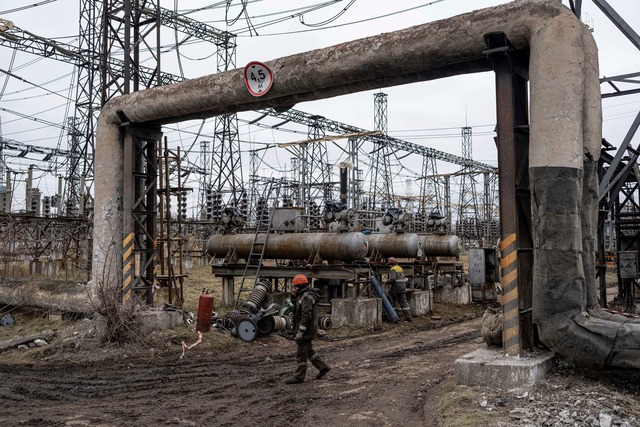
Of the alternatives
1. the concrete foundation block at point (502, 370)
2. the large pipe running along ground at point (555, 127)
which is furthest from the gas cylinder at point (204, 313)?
the concrete foundation block at point (502, 370)

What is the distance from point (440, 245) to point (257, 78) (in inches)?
478

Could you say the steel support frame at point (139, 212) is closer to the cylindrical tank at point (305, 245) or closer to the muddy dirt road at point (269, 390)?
the muddy dirt road at point (269, 390)

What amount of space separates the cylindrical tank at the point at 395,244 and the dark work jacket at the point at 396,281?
1.52 m

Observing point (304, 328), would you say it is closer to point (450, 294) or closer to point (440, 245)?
point (440, 245)

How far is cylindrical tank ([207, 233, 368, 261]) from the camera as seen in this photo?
16.7 meters

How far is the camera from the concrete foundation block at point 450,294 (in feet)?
70.5

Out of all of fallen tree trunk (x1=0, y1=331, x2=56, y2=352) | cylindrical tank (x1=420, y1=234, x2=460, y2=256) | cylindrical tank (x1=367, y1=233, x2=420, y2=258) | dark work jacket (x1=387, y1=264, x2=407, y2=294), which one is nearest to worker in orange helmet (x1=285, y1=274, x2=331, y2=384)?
fallen tree trunk (x1=0, y1=331, x2=56, y2=352)

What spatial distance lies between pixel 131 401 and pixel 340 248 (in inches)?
354

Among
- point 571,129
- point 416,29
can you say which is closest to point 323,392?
point 571,129

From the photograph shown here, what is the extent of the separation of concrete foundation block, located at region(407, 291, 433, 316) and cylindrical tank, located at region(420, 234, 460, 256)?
2469 millimetres

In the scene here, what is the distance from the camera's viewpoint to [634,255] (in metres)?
18.6

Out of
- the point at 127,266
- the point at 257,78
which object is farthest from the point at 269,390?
the point at 257,78

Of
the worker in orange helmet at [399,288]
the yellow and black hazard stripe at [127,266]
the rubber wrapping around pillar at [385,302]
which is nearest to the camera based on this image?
the yellow and black hazard stripe at [127,266]

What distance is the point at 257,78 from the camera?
11188 millimetres
